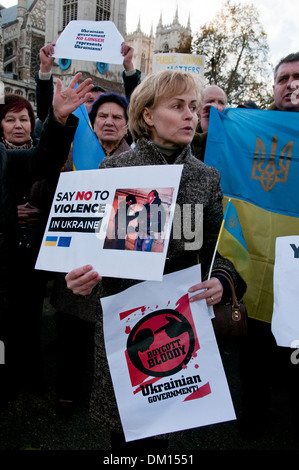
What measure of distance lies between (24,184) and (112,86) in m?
34.5

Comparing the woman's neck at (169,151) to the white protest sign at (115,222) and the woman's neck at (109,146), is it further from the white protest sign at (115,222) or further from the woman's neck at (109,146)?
the woman's neck at (109,146)

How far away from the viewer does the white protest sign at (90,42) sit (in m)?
2.46

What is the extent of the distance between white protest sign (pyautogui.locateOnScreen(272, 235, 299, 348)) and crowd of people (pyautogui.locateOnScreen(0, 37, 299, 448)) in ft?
0.61

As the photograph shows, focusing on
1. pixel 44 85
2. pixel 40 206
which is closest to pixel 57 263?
pixel 40 206

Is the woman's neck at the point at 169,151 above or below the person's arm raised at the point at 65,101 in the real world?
below

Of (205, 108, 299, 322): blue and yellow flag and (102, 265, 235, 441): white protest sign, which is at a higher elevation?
(205, 108, 299, 322): blue and yellow flag

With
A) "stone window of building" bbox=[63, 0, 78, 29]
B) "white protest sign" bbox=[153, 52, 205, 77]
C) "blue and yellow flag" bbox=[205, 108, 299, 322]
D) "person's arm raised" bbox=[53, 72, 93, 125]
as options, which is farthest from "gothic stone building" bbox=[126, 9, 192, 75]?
"person's arm raised" bbox=[53, 72, 93, 125]

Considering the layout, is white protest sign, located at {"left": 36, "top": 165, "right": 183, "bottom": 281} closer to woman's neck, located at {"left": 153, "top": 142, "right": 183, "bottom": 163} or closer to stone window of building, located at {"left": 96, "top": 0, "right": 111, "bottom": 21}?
woman's neck, located at {"left": 153, "top": 142, "right": 183, "bottom": 163}

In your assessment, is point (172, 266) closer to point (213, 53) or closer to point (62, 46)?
point (62, 46)

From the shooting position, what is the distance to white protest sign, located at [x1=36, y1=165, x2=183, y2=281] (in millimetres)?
1186

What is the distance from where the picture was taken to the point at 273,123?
2.31 metres

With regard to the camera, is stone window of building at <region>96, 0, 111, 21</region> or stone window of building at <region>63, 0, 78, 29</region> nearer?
stone window of building at <region>63, 0, 78, 29</region>

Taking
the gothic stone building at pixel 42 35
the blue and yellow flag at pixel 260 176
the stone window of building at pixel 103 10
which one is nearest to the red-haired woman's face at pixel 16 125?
the blue and yellow flag at pixel 260 176

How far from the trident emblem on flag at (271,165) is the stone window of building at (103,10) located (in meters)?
38.8
